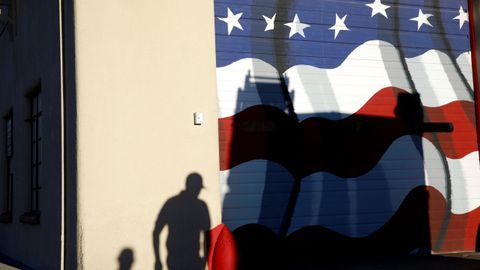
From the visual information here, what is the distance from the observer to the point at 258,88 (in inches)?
368

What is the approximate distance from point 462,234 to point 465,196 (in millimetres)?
596

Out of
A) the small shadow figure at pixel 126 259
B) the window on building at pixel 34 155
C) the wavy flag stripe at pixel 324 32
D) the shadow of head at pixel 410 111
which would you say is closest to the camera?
the small shadow figure at pixel 126 259

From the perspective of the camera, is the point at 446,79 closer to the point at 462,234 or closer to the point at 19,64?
the point at 462,234

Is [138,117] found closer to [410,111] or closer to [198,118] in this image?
[198,118]

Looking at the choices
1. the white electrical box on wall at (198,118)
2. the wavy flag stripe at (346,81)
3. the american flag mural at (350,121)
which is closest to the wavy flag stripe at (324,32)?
the american flag mural at (350,121)

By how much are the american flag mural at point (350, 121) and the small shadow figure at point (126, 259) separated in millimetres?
1494

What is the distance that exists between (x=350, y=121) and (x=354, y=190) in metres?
1.03

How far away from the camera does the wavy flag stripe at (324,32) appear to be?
938cm

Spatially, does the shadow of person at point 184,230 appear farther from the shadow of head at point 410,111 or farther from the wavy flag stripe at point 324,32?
the shadow of head at point 410,111

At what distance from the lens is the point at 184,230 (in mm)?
8289

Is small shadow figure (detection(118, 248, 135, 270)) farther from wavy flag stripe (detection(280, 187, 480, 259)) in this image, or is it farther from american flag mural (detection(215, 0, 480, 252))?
wavy flag stripe (detection(280, 187, 480, 259))

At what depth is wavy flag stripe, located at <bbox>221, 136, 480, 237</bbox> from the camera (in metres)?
9.14

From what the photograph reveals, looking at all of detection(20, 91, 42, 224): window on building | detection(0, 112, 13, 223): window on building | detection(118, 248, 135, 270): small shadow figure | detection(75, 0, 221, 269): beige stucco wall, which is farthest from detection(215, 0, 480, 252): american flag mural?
detection(0, 112, 13, 223): window on building

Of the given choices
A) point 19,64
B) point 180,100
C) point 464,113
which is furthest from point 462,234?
point 19,64
